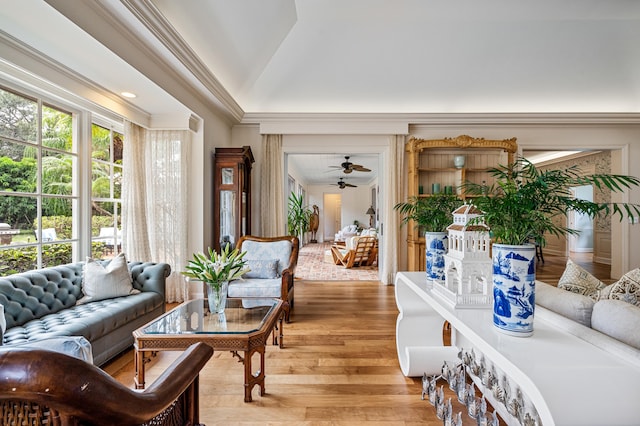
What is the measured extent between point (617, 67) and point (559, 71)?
0.84 metres

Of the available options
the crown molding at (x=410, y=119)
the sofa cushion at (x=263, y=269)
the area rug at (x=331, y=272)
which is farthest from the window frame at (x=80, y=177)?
the area rug at (x=331, y=272)

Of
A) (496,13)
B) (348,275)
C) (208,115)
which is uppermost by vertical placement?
(496,13)

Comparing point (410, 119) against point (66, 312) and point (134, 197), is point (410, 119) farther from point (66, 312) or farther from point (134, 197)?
point (66, 312)

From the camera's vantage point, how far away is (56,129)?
287cm

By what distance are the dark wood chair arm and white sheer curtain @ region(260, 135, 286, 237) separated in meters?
4.33

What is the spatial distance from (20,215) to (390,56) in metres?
4.48

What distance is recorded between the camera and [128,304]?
99.9 inches

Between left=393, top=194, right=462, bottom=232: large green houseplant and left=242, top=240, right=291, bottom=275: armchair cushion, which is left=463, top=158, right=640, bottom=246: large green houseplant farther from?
left=242, top=240, right=291, bottom=275: armchair cushion

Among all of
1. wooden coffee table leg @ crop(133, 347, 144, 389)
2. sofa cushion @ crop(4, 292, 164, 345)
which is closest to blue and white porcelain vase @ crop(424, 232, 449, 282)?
wooden coffee table leg @ crop(133, 347, 144, 389)

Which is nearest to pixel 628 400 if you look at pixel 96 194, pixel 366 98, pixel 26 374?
pixel 26 374

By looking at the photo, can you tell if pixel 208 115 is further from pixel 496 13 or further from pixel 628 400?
pixel 628 400

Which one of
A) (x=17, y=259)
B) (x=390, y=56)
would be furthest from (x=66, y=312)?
(x=390, y=56)

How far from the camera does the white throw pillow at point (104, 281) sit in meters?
2.63

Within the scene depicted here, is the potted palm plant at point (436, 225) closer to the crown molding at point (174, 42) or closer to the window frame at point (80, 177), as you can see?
the crown molding at point (174, 42)
